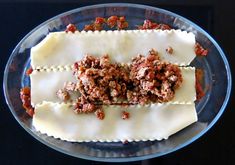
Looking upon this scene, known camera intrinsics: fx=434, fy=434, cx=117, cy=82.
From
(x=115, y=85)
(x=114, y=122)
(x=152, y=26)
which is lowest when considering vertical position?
(x=114, y=122)

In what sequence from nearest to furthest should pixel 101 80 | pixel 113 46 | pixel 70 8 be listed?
pixel 101 80 < pixel 113 46 < pixel 70 8

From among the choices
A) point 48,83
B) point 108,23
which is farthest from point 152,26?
point 48,83

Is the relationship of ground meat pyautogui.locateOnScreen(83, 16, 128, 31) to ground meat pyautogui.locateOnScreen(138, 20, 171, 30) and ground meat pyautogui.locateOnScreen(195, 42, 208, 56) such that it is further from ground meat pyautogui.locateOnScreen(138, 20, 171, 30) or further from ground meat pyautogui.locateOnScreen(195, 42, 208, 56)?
ground meat pyautogui.locateOnScreen(195, 42, 208, 56)

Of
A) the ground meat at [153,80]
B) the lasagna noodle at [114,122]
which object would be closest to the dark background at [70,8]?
the lasagna noodle at [114,122]

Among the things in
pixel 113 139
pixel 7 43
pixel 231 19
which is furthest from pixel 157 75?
pixel 7 43

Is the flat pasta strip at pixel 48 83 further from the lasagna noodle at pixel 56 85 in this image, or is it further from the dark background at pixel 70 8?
the dark background at pixel 70 8

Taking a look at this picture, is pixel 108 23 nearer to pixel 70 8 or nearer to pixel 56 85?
pixel 70 8

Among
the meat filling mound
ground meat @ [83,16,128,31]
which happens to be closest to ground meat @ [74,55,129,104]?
the meat filling mound
